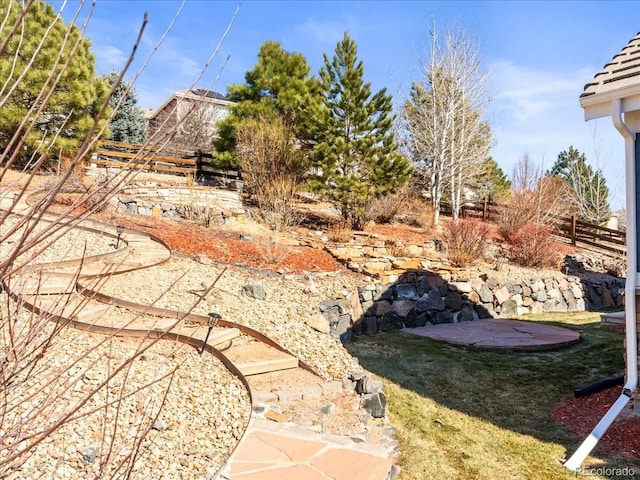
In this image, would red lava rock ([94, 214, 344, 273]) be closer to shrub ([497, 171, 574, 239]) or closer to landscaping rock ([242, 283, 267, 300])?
landscaping rock ([242, 283, 267, 300])

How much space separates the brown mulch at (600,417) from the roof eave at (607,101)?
2769 millimetres

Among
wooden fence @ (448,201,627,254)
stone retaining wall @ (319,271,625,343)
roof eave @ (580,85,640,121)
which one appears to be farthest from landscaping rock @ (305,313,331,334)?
wooden fence @ (448,201,627,254)

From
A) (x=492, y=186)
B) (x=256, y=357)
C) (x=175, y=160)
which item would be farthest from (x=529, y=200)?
(x=256, y=357)

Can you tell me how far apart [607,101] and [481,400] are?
125 inches

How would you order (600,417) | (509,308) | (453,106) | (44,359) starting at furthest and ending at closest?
1. (453,106)
2. (509,308)
3. (600,417)
4. (44,359)

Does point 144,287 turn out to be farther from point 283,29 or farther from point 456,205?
point 456,205

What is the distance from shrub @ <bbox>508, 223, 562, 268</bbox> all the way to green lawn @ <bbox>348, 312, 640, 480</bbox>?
12.2 feet

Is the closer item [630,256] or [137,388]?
[137,388]

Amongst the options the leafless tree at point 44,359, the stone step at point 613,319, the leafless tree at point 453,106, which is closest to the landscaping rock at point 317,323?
the leafless tree at point 44,359

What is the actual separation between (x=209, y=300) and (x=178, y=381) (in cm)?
210

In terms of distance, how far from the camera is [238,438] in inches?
130

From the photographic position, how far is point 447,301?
29.7 ft

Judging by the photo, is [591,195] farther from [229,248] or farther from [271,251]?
[229,248]

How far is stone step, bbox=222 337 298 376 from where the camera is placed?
4.36 m
